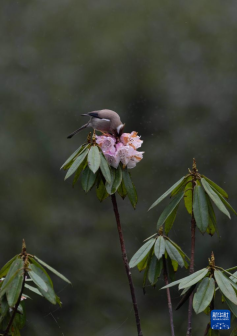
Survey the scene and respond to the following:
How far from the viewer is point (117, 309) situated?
243 cm

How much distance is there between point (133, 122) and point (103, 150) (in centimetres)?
152

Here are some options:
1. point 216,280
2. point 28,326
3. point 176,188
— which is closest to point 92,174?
point 176,188

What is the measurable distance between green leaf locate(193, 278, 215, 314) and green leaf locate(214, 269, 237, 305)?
0.06 ft

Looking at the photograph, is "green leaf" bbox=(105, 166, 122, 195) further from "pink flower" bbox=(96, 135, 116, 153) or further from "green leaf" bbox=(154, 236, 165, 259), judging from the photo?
"green leaf" bbox=(154, 236, 165, 259)

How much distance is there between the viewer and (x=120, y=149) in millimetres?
929

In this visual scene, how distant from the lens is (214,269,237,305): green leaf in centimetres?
77

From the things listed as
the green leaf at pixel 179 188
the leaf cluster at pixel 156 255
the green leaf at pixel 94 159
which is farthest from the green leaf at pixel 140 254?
the green leaf at pixel 94 159

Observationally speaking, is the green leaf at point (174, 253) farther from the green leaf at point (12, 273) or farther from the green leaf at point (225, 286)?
the green leaf at point (12, 273)

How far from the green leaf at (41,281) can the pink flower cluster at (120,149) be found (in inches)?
10.3

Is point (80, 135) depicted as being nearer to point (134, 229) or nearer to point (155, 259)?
point (134, 229)

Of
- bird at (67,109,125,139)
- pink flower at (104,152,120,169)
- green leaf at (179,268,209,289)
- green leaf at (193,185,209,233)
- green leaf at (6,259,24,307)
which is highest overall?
bird at (67,109,125,139)

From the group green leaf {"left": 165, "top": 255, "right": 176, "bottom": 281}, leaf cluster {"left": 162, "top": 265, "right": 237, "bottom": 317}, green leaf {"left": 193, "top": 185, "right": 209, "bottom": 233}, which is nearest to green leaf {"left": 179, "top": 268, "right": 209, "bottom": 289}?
leaf cluster {"left": 162, "top": 265, "right": 237, "bottom": 317}

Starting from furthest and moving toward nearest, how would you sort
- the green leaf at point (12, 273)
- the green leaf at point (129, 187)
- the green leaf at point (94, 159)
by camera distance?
the green leaf at point (129, 187) < the green leaf at point (94, 159) < the green leaf at point (12, 273)

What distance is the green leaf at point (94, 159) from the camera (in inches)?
33.5
